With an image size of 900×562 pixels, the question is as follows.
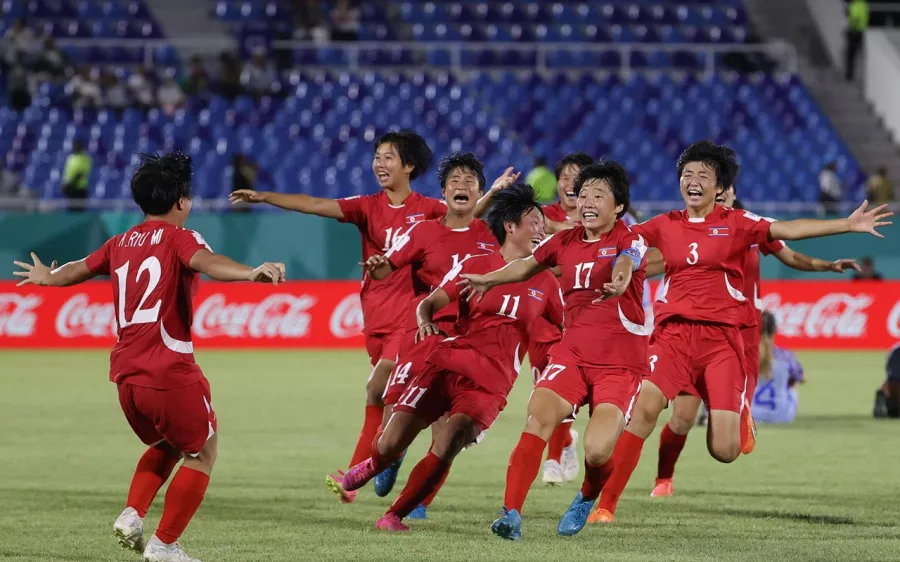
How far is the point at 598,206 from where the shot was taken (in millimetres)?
8188

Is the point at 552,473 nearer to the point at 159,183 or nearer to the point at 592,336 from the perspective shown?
the point at 592,336

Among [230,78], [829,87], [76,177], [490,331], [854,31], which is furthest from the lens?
[829,87]

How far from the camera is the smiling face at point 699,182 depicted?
8.94m

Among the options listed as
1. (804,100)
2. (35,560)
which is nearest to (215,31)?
(804,100)

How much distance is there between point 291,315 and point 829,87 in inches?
549

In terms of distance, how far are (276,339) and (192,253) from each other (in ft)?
52.4

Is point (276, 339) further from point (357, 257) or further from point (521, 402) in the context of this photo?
point (521, 402)

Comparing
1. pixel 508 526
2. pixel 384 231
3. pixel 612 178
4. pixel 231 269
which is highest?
pixel 612 178

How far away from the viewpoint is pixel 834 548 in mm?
7746

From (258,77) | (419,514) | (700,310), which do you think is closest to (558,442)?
(419,514)

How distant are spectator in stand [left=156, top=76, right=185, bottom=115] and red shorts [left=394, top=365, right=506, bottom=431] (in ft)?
63.2

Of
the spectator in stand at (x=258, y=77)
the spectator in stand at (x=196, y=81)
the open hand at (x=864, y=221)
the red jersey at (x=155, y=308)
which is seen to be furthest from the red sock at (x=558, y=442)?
the spectator in stand at (x=258, y=77)

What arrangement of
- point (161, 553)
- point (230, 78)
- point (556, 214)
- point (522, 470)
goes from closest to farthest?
point (161, 553), point (522, 470), point (556, 214), point (230, 78)

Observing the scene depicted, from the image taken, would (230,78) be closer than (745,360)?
No
